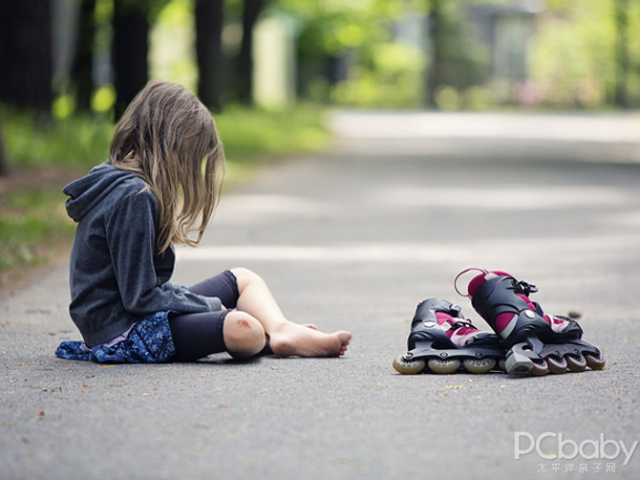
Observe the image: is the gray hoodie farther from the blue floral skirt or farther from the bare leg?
the bare leg

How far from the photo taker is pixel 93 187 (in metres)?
4.43

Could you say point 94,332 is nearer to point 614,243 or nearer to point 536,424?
point 536,424

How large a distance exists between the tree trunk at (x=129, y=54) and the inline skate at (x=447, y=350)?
15.6m

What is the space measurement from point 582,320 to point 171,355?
8.42 feet

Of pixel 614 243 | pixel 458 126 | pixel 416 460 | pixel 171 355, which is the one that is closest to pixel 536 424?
pixel 416 460

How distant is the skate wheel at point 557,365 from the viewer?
4340 millimetres

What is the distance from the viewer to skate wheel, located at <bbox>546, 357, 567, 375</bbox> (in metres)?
4.34

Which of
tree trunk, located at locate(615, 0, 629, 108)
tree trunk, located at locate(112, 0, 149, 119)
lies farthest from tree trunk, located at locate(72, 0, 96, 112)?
tree trunk, located at locate(615, 0, 629, 108)

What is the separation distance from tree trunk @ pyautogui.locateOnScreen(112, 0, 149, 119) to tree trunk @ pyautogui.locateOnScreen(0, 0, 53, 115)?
2.24m

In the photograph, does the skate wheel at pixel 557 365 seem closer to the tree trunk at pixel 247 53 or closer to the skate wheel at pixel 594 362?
the skate wheel at pixel 594 362

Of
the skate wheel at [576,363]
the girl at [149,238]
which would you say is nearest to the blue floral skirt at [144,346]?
the girl at [149,238]

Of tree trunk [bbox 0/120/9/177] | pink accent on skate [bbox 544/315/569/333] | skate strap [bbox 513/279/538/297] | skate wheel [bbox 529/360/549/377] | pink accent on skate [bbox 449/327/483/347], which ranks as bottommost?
tree trunk [bbox 0/120/9/177]

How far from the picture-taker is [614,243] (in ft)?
30.4

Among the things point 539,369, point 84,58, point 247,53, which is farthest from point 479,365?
point 247,53
